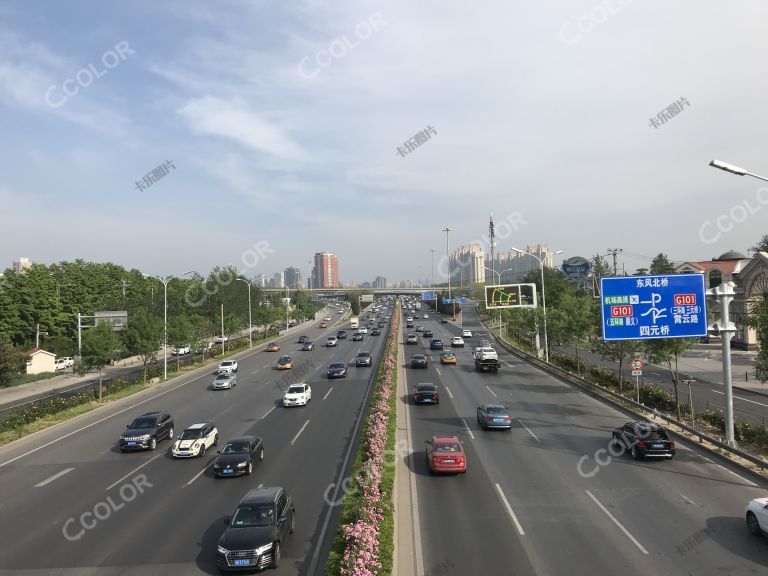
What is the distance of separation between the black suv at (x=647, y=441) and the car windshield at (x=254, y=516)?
15666mm

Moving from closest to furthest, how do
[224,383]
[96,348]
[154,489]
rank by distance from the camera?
[154,489] < [96,348] < [224,383]

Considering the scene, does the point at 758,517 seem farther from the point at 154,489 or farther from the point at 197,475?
the point at 154,489

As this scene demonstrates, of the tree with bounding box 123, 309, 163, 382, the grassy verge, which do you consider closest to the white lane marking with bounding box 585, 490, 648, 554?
the grassy verge

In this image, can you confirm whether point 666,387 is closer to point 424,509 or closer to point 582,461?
point 582,461

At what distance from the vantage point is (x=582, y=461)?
2128 cm

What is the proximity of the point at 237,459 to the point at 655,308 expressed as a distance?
62.2ft

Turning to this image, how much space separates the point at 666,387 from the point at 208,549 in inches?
1446

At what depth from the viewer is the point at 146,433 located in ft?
82.7

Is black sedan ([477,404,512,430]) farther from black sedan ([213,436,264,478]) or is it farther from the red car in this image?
black sedan ([213,436,264,478])

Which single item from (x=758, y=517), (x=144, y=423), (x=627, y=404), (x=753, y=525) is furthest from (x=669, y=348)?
(x=144, y=423)

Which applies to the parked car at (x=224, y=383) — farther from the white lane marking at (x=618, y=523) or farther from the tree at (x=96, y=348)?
the white lane marking at (x=618, y=523)

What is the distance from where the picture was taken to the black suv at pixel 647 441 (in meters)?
21.2

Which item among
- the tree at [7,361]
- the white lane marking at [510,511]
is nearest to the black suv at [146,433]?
the white lane marking at [510,511]

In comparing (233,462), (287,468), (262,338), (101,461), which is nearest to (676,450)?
(287,468)
